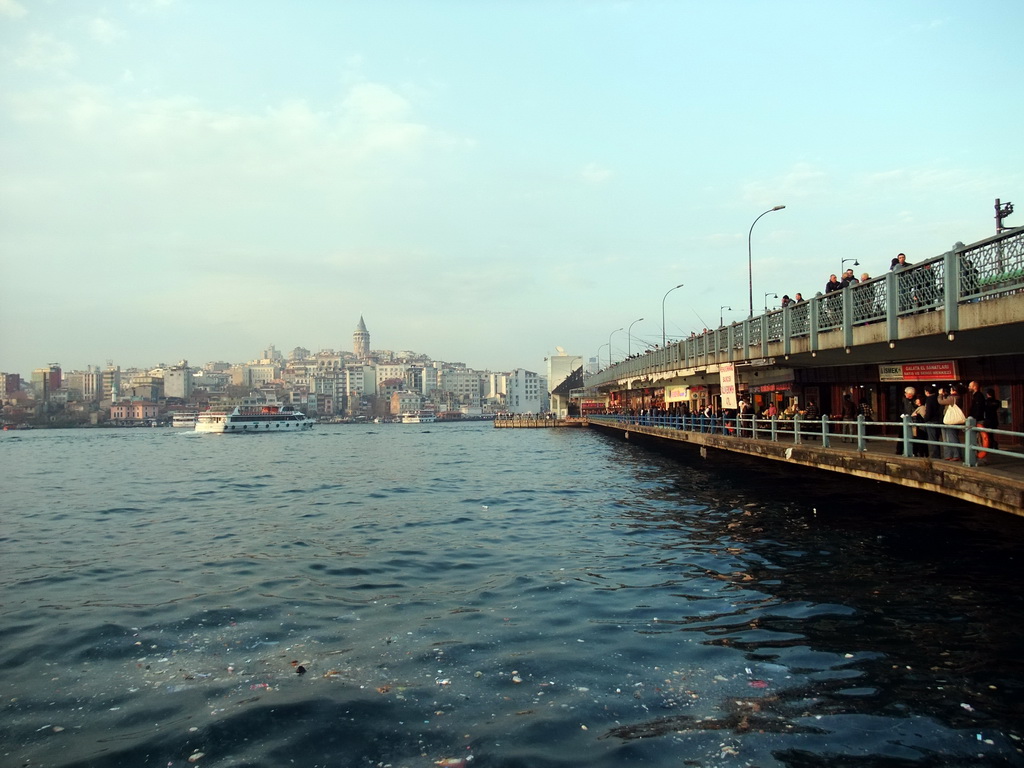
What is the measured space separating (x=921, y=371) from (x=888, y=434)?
5099mm

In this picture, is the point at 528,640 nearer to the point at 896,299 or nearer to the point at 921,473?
the point at 921,473

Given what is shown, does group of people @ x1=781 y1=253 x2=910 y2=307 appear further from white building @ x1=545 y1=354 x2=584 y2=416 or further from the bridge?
white building @ x1=545 y1=354 x2=584 y2=416

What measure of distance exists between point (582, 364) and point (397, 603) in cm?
14068

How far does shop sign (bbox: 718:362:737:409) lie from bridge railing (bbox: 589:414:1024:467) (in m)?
1.03

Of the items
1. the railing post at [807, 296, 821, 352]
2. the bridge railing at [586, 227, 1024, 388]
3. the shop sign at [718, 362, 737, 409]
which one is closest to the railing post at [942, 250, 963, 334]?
the bridge railing at [586, 227, 1024, 388]

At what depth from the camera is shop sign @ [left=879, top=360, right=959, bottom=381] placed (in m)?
19.5

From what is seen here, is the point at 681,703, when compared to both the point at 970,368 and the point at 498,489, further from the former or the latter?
the point at 498,489

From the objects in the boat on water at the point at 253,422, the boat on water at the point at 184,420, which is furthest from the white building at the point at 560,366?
the boat on water at the point at 184,420

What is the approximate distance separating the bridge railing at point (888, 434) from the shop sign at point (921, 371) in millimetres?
1488

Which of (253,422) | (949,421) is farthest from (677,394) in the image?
(253,422)

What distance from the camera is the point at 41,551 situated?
16.2 meters

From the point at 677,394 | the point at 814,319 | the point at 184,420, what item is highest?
the point at 814,319

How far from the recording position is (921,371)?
20.3 m

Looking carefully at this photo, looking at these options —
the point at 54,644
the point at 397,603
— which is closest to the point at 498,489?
the point at 397,603
